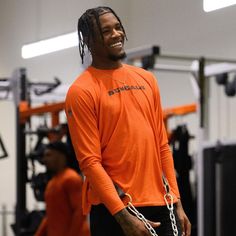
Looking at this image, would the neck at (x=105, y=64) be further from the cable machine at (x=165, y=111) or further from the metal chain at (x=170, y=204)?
the cable machine at (x=165, y=111)

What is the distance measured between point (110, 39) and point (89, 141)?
0.26 metres

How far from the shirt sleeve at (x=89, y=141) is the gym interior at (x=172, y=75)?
634 mm

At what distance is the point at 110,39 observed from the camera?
1.60 meters

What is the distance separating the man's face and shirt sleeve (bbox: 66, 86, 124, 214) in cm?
12

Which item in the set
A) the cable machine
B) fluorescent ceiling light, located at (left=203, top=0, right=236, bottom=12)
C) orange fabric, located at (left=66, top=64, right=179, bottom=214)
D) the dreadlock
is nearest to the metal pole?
the cable machine

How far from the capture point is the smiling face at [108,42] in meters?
1.61

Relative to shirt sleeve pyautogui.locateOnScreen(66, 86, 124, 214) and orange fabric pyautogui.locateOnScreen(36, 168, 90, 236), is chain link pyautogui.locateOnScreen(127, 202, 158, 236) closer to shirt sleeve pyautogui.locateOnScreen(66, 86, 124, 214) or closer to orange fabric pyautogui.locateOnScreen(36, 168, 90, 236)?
shirt sleeve pyautogui.locateOnScreen(66, 86, 124, 214)

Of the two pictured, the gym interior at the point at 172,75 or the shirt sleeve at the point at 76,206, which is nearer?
the gym interior at the point at 172,75

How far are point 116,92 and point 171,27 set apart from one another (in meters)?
0.88

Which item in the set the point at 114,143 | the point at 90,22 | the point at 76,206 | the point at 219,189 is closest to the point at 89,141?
the point at 114,143

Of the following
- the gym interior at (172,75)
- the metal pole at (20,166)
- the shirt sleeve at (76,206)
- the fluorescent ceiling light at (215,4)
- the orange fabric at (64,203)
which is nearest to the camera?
the fluorescent ceiling light at (215,4)

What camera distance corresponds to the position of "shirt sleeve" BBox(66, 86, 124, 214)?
151 cm

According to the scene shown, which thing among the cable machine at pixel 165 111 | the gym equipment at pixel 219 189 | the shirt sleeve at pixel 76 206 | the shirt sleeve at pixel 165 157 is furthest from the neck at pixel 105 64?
the gym equipment at pixel 219 189

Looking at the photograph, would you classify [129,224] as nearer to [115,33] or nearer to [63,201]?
[115,33]
